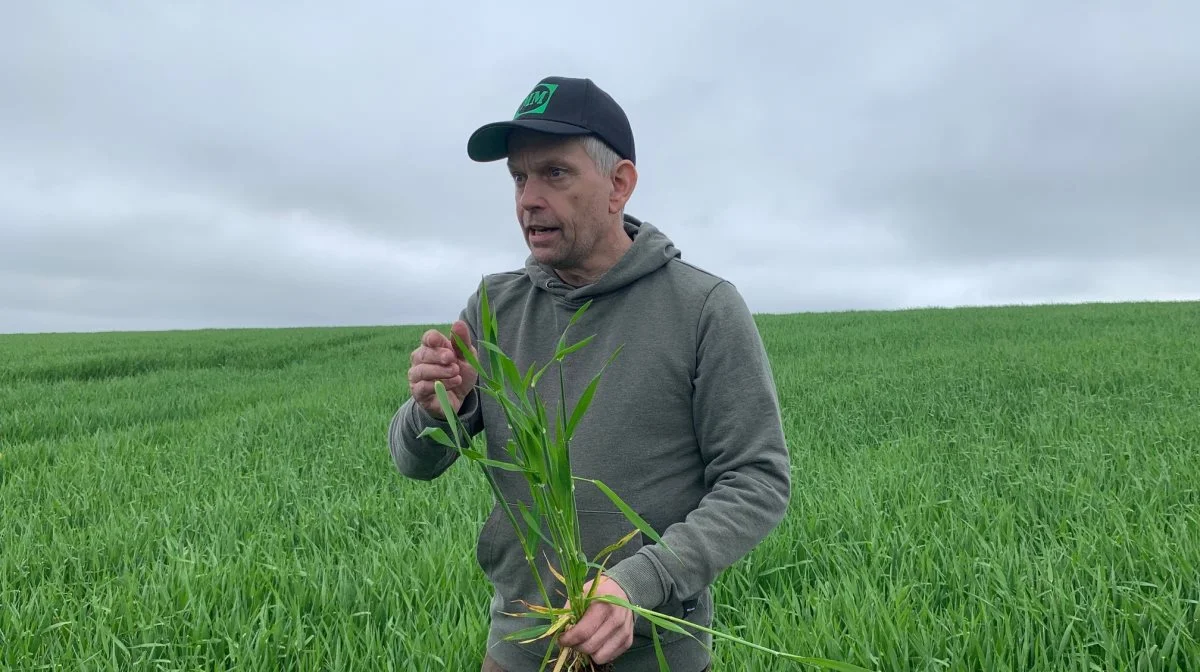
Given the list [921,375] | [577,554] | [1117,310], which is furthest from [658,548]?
[1117,310]

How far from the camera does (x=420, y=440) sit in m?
1.70

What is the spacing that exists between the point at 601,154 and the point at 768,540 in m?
2.31

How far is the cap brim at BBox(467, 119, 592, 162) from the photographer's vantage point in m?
1.50

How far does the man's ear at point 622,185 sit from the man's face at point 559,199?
37 millimetres

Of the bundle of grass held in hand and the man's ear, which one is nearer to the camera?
the bundle of grass held in hand

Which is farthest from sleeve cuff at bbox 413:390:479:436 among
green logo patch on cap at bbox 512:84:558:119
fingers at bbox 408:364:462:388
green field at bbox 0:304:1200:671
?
green field at bbox 0:304:1200:671

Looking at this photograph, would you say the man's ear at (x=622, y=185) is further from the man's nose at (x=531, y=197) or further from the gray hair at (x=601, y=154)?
the man's nose at (x=531, y=197)

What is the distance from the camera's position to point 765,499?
4.72 feet

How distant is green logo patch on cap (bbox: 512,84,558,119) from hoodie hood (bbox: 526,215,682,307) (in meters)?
0.33

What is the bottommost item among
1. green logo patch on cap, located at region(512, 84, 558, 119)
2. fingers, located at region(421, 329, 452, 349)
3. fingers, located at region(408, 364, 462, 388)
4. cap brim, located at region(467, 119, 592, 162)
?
fingers, located at region(408, 364, 462, 388)

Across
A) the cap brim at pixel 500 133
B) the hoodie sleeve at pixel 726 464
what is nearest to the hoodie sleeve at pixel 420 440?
the cap brim at pixel 500 133

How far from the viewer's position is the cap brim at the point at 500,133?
1497mm

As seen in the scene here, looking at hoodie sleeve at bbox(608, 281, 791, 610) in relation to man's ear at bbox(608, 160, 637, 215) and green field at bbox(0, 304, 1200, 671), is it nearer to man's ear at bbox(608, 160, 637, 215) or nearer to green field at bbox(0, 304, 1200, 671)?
man's ear at bbox(608, 160, 637, 215)

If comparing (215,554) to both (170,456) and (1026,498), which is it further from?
(1026,498)
